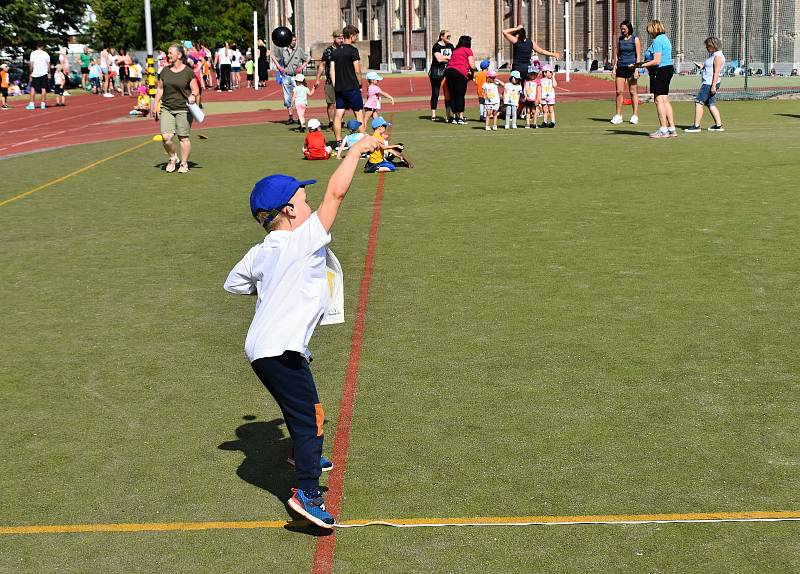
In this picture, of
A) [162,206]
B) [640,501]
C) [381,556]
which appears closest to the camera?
[381,556]

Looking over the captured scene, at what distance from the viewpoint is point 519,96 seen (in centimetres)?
2475

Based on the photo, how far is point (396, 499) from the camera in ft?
17.5

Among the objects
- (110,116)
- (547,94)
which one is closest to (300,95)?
(547,94)

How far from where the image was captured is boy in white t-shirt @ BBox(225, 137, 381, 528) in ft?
15.9

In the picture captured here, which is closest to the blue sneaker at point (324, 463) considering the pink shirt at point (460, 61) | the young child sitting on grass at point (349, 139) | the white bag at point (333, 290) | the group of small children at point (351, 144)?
the white bag at point (333, 290)

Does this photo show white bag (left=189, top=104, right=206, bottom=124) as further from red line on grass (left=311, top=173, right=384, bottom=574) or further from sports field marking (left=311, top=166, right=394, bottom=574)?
red line on grass (left=311, top=173, right=384, bottom=574)

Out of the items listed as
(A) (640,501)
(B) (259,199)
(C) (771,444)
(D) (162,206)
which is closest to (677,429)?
(C) (771,444)

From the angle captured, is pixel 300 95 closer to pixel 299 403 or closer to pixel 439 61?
pixel 439 61

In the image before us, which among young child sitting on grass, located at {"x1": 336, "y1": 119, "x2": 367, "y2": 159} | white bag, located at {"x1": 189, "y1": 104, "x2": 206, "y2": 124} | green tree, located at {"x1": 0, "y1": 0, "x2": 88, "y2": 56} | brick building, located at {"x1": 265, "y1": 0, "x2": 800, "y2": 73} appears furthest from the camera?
green tree, located at {"x1": 0, "y1": 0, "x2": 88, "y2": 56}

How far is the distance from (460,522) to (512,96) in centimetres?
1975

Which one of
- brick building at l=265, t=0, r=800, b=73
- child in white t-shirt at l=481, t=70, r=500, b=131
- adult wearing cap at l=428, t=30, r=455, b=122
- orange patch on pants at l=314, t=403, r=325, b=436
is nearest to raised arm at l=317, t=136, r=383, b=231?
orange patch on pants at l=314, t=403, r=325, b=436

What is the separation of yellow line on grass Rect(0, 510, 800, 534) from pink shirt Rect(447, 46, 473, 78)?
20647 mm

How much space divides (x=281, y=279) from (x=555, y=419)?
Answer: 6.85 feet

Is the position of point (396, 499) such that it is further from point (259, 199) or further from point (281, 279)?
point (259, 199)
